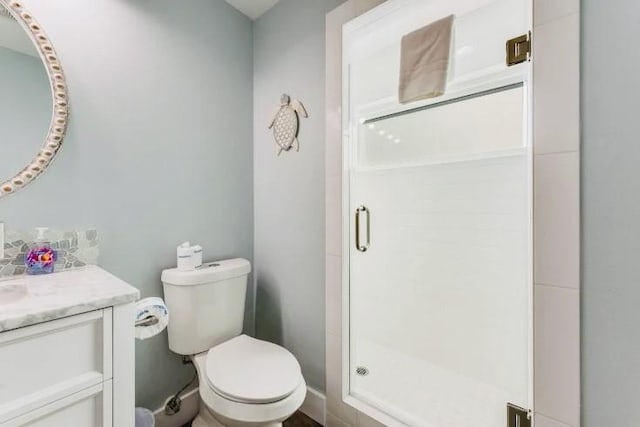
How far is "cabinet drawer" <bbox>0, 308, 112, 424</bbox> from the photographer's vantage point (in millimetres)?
642

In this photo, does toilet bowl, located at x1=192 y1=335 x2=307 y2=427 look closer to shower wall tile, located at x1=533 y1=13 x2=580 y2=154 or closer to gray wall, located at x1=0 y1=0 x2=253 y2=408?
gray wall, located at x1=0 y1=0 x2=253 y2=408

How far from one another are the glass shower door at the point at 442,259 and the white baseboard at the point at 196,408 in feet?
0.70

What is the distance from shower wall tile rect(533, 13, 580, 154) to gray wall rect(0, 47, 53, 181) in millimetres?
1705

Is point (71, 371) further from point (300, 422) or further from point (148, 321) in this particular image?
point (300, 422)

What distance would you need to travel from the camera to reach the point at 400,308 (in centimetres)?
211

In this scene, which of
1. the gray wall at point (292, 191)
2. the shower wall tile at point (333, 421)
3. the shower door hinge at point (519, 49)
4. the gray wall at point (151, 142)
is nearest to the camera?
the shower door hinge at point (519, 49)

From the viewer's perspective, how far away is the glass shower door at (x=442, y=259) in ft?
5.13

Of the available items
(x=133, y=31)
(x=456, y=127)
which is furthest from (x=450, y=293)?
(x=133, y=31)

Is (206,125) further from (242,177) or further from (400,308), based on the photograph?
(400,308)

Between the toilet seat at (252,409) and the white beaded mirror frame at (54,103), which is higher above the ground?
the white beaded mirror frame at (54,103)

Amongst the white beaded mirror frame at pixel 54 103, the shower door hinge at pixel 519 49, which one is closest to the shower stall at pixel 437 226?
the shower door hinge at pixel 519 49

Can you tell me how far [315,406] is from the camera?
1.55 metres

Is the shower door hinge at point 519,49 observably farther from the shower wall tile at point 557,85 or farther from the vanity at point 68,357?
the vanity at point 68,357

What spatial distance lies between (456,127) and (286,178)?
1.11m
